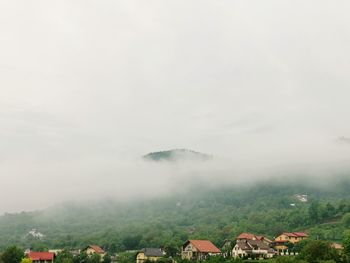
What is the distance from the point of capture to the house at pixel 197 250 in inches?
3976

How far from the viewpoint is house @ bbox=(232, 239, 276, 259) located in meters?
97.4

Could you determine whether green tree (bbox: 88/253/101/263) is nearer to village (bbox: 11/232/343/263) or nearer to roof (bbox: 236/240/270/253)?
village (bbox: 11/232/343/263)

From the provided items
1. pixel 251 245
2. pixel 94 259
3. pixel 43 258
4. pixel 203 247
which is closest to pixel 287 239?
pixel 251 245

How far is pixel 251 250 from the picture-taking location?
326 ft

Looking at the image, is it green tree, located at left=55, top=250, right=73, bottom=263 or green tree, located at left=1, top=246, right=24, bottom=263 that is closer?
green tree, located at left=1, top=246, right=24, bottom=263

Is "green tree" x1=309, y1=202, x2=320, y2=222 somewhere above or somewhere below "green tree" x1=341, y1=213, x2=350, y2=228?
above

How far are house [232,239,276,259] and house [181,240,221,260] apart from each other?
4283 mm

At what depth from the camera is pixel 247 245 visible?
332 feet

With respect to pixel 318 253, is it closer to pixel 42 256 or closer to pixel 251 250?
pixel 251 250

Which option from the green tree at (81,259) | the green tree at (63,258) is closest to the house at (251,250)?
the green tree at (81,259)

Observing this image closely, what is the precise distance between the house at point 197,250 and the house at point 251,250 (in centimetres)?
428

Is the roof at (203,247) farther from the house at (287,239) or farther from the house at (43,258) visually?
the house at (43,258)

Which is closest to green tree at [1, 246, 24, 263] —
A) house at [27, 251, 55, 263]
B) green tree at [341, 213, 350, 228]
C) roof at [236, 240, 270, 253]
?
house at [27, 251, 55, 263]

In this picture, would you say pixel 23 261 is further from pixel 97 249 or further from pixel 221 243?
pixel 221 243
